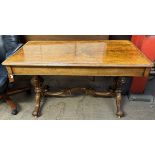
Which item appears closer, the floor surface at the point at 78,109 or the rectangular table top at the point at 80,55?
the rectangular table top at the point at 80,55

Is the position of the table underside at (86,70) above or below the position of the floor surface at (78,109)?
above

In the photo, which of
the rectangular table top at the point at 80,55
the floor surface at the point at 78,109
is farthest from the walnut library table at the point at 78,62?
the floor surface at the point at 78,109

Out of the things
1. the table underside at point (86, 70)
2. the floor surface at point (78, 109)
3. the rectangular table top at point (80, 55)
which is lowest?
the floor surface at point (78, 109)

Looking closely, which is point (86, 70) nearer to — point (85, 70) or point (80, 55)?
point (85, 70)

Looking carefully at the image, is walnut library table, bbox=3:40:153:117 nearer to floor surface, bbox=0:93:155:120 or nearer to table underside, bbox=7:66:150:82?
table underside, bbox=7:66:150:82

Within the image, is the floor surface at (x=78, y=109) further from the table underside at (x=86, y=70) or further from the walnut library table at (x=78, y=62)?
the table underside at (x=86, y=70)

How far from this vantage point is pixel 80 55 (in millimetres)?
1646

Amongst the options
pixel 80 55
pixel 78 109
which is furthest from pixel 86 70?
pixel 78 109

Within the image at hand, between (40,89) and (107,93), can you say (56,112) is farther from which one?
(107,93)

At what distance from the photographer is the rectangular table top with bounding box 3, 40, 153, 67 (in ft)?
4.94

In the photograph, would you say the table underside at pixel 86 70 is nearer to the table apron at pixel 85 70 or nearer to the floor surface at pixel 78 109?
the table apron at pixel 85 70

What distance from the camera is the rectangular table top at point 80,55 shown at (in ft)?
4.94

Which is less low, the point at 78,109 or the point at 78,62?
the point at 78,62

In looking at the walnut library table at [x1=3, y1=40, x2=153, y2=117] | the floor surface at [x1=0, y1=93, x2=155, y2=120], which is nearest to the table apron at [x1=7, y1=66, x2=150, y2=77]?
the walnut library table at [x1=3, y1=40, x2=153, y2=117]
